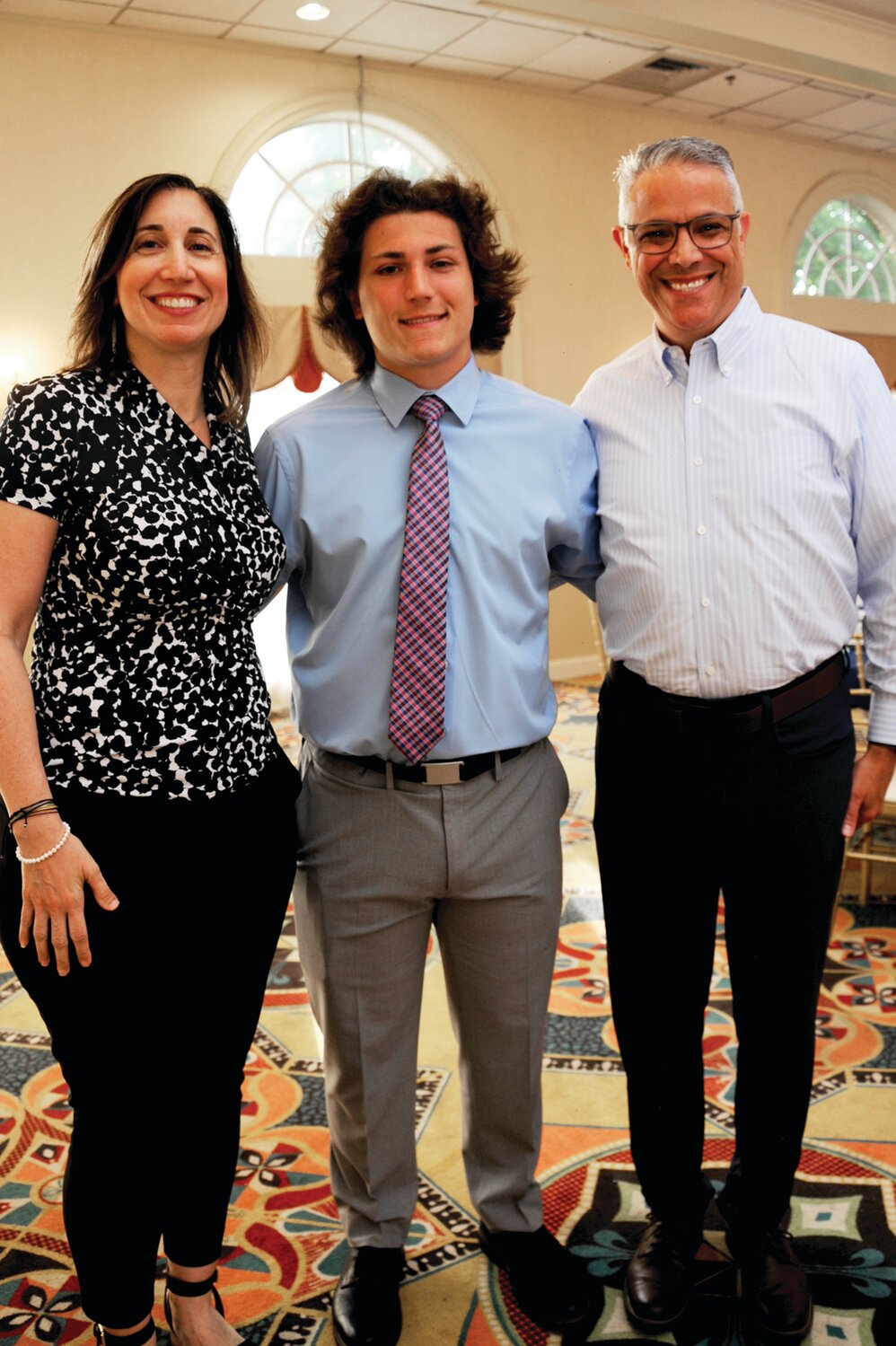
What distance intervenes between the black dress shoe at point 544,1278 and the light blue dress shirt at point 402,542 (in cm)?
93

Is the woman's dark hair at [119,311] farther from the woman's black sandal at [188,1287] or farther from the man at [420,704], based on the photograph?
the woman's black sandal at [188,1287]

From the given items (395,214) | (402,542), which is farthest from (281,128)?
(402,542)

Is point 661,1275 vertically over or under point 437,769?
under

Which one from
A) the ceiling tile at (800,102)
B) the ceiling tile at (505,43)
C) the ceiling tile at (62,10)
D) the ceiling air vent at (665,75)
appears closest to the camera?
the ceiling tile at (62,10)

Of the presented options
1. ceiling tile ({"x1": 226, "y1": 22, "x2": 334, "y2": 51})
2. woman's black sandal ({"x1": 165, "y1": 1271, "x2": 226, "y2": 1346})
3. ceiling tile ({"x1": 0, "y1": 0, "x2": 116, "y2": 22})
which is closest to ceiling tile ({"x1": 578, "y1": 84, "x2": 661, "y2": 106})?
ceiling tile ({"x1": 226, "y1": 22, "x2": 334, "y2": 51})

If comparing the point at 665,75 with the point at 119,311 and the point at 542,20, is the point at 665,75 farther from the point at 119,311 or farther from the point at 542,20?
the point at 119,311

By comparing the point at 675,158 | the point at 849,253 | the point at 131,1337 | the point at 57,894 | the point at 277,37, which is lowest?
the point at 131,1337

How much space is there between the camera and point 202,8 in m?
6.38

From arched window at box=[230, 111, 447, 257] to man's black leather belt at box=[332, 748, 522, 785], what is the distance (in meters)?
6.09

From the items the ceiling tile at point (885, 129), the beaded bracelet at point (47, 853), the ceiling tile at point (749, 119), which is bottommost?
the beaded bracelet at point (47, 853)

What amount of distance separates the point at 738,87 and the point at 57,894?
8382 mm

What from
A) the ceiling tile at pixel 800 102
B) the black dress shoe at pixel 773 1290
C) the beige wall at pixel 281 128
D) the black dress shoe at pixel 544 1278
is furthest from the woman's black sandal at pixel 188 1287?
the ceiling tile at pixel 800 102

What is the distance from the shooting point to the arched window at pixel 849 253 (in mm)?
9977

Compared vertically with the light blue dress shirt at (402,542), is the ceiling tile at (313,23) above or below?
above
